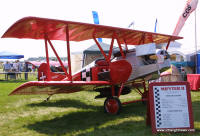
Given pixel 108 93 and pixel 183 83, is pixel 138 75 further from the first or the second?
pixel 183 83

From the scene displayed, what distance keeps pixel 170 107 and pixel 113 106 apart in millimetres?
2277

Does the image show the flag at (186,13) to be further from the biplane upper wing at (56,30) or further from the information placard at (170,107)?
Result: the information placard at (170,107)

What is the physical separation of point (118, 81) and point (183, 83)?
7.41ft

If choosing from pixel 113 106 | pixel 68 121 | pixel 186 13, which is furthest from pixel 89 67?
pixel 186 13

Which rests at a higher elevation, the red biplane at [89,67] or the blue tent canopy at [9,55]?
the blue tent canopy at [9,55]

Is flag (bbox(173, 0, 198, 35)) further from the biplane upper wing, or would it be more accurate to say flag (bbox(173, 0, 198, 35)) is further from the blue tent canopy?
the blue tent canopy

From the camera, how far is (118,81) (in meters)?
5.87

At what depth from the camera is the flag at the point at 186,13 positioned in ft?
35.8

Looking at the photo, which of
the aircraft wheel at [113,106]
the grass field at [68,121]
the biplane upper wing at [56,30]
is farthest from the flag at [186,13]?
the aircraft wheel at [113,106]

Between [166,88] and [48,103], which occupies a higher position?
[166,88]

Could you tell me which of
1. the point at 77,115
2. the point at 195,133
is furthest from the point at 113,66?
the point at 195,133

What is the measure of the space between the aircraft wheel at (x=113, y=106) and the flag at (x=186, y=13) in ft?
22.2

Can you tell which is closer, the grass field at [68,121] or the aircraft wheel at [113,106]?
the grass field at [68,121]

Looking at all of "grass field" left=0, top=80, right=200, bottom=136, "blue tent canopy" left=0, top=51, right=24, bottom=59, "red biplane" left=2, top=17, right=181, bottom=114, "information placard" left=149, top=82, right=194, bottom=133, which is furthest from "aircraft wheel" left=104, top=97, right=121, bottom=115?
"blue tent canopy" left=0, top=51, right=24, bottom=59
